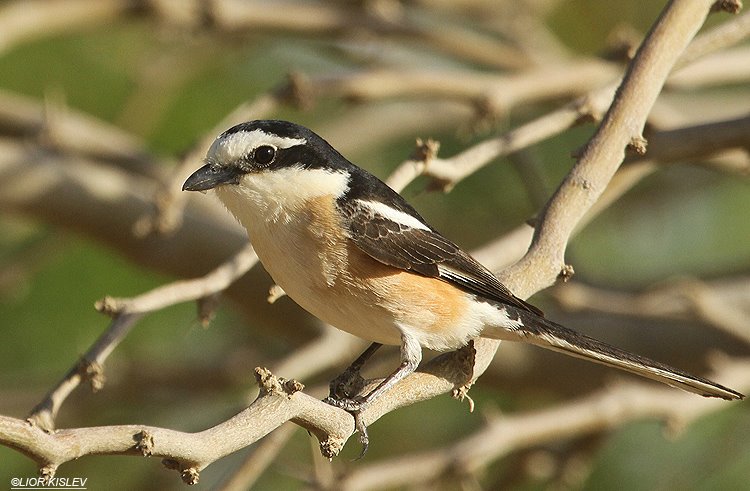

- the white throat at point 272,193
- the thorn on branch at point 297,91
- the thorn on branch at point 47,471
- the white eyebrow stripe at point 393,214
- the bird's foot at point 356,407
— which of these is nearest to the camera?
the thorn on branch at point 47,471

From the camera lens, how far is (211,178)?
374cm

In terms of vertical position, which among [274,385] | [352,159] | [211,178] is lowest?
[274,385]

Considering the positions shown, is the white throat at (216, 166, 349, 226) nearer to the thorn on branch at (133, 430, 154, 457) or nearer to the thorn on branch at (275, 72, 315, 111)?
the thorn on branch at (275, 72, 315, 111)

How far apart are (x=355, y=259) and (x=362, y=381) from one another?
0.43 m

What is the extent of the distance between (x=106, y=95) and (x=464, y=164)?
17.6 feet

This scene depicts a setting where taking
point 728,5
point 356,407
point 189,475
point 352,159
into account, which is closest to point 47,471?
point 189,475

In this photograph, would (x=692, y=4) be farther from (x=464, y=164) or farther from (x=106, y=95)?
(x=106, y=95)

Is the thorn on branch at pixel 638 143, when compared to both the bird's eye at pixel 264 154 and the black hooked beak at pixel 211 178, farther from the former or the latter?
the black hooked beak at pixel 211 178

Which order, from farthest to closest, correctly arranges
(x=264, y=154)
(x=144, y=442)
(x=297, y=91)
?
(x=297, y=91)
(x=264, y=154)
(x=144, y=442)

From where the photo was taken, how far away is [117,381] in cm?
689

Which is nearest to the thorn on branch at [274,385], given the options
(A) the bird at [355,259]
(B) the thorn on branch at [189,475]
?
(B) the thorn on branch at [189,475]

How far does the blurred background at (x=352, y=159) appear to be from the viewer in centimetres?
574

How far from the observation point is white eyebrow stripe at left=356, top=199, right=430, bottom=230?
3.85 m

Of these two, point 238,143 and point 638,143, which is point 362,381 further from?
point 638,143
